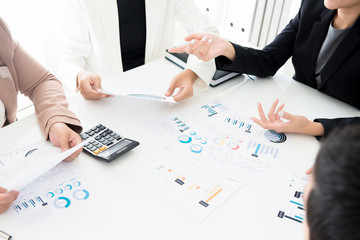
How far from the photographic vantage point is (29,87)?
1.05 m

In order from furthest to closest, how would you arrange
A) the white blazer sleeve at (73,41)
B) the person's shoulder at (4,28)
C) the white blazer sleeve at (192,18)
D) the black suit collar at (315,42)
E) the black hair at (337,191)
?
the white blazer sleeve at (192,18) < the white blazer sleeve at (73,41) < the black suit collar at (315,42) < the person's shoulder at (4,28) < the black hair at (337,191)

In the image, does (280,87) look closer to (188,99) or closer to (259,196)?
(188,99)

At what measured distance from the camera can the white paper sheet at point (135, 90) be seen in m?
1.01

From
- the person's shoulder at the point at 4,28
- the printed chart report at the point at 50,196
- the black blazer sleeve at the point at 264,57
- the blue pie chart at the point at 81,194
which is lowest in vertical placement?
the printed chart report at the point at 50,196

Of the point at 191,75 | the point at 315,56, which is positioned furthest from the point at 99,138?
the point at 315,56

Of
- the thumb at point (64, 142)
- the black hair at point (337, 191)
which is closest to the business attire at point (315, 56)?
the thumb at point (64, 142)

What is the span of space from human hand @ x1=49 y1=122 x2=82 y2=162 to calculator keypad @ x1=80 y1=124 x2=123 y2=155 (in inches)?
1.1

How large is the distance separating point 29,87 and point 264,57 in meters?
0.86

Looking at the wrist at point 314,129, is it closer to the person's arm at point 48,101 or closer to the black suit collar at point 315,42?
the black suit collar at point 315,42

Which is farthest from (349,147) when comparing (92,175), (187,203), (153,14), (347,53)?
(153,14)

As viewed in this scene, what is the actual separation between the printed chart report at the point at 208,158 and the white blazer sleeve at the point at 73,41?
0.54 m

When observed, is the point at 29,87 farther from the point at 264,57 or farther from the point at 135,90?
the point at 264,57

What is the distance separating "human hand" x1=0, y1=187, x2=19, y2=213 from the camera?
2.20ft

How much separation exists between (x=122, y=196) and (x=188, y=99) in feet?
1.55
